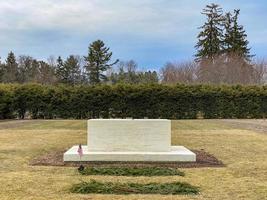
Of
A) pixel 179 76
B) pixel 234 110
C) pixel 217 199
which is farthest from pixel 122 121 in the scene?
pixel 179 76

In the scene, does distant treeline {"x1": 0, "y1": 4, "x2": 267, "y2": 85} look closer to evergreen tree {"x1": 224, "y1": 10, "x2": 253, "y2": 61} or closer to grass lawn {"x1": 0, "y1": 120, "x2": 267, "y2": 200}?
evergreen tree {"x1": 224, "y1": 10, "x2": 253, "y2": 61}

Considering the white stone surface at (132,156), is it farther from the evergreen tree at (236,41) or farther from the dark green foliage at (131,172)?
the evergreen tree at (236,41)

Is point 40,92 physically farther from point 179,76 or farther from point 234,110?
point 179,76

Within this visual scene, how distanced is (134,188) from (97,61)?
185 feet

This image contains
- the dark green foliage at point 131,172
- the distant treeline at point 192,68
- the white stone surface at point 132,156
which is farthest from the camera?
the distant treeline at point 192,68

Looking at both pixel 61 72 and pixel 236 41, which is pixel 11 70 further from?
pixel 236 41

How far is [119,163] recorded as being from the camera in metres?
10.1

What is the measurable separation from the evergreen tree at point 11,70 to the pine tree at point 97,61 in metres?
9.96

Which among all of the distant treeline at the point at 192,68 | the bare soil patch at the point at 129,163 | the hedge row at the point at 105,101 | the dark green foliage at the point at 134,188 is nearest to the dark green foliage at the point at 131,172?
the bare soil patch at the point at 129,163

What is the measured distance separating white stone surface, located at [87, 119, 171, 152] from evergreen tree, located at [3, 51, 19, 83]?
53.6m

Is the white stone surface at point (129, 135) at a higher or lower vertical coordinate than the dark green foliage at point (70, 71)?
lower

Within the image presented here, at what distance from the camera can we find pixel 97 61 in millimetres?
63156

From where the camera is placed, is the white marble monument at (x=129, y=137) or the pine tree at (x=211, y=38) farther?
the pine tree at (x=211, y=38)

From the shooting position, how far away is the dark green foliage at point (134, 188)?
23.3ft
